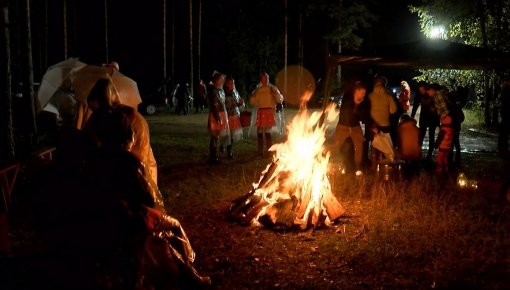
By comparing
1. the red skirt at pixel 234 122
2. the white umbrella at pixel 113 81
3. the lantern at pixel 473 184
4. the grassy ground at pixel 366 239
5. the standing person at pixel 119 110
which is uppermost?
the white umbrella at pixel 113 81

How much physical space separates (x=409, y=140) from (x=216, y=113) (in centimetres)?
402

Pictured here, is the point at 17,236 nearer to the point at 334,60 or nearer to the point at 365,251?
the point at 365,251

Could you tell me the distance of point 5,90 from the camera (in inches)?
403

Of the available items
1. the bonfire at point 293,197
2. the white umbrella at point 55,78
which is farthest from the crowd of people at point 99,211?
the white umbrella at point 55,78

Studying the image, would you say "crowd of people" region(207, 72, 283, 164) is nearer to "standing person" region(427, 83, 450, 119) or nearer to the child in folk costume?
"standing person" region(427, 83, 450, 119)

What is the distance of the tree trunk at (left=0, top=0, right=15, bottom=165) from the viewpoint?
999cm

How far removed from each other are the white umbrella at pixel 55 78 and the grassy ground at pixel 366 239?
2528 millimetres

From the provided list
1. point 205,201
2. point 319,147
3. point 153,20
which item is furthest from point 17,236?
point 153,20

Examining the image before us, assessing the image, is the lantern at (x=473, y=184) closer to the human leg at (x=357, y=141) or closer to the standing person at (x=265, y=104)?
the human leg at (x=357, y=141)

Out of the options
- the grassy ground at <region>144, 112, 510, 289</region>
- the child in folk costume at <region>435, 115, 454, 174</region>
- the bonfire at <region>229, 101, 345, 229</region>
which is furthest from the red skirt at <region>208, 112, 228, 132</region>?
the child in folk costume at <region>435, 115, 454, 174</region>

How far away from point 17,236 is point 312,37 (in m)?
38.2

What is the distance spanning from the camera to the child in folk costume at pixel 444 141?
10.3m

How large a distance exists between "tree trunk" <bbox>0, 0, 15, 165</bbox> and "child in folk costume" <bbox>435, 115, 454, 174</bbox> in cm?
797

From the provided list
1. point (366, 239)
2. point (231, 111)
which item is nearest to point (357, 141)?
point (231, 111)
